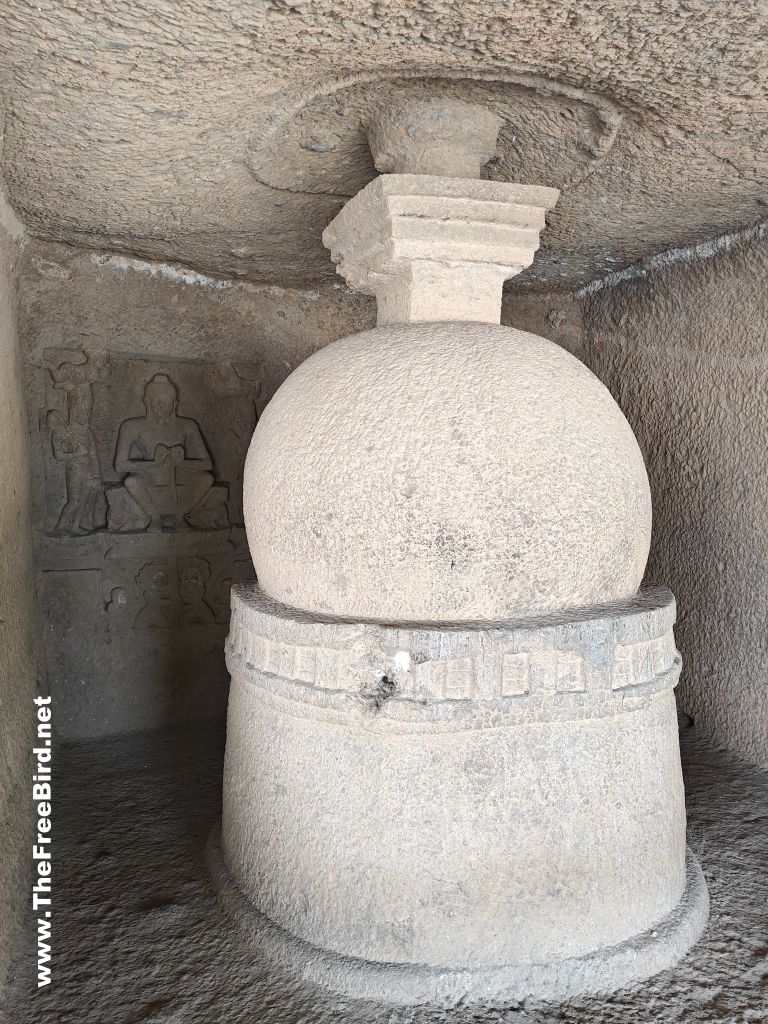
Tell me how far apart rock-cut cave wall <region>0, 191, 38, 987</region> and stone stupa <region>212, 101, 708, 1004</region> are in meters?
0.66

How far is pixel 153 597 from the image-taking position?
149 inches

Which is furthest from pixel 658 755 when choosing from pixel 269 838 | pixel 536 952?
pixel 269 838

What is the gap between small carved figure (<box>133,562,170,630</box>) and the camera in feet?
12.3

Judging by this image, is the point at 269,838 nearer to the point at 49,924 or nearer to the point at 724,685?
the point at 49,924

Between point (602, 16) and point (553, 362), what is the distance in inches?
32.4

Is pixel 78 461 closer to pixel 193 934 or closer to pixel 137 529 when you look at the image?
pixel 137 529

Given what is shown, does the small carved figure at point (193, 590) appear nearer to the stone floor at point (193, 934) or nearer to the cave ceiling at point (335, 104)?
the stone floor at point (193, 934)

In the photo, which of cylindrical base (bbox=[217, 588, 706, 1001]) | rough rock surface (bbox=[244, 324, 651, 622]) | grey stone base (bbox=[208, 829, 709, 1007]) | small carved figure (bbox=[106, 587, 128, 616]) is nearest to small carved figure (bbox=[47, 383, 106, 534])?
small carved figure (bbox=[106, 587, 128, 616])

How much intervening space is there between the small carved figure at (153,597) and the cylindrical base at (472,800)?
184cm

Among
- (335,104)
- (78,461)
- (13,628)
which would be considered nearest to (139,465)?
(78,461)

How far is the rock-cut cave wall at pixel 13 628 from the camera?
2.24m

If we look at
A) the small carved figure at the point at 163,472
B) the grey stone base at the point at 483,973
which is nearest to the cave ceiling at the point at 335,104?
the small carved figure at the point at 163,472

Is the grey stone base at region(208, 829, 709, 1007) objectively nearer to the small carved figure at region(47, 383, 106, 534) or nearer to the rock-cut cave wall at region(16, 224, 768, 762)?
the rock-cut cave wall at region(16, 224, 768, 762)

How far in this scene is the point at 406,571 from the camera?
2027 mm
